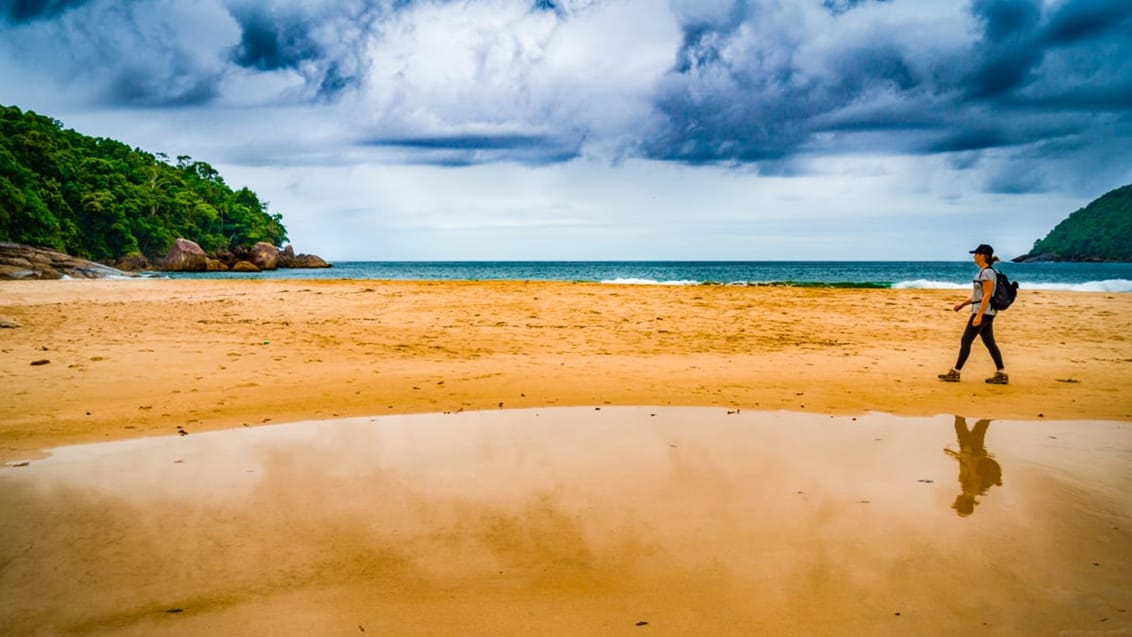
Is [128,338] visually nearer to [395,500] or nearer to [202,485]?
[202,485]

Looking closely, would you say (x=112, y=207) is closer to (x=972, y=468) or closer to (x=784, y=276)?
(x=784, y=276)

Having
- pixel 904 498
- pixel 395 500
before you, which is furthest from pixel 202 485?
pixel 904 498

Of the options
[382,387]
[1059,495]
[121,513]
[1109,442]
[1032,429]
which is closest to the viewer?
[121,513]

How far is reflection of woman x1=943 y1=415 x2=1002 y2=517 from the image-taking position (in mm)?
4391

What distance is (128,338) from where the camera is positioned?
479 inches

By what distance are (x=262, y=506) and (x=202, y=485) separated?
0.80 meters

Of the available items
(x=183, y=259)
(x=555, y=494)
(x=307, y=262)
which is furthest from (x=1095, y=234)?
(x=555, y=494)

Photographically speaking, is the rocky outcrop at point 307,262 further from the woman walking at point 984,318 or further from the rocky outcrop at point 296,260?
the woman walking at point 984,318

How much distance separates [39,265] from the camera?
3784 cm

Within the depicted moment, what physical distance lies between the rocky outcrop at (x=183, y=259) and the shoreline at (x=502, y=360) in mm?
53082

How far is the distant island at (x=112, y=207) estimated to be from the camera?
5691cm

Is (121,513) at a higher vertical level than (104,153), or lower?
lower

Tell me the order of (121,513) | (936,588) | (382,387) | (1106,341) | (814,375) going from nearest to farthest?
(936,588), (121,513), (382,387), (814,375), (1106,341)

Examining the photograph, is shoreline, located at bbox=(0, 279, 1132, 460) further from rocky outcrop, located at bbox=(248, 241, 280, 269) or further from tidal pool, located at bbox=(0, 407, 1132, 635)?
rocky outcrop, located at bbox=(248, 241, 280, 269)
